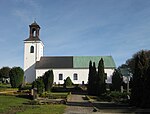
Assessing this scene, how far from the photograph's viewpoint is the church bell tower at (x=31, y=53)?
7412 cm

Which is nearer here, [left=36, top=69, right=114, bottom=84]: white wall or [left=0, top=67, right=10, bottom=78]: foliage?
[left=36, top=69, right=114, bottom=84]: white wall

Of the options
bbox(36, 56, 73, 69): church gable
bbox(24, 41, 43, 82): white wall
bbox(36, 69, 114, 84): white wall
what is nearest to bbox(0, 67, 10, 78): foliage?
bbox(24, 41, 43, 82): white wall

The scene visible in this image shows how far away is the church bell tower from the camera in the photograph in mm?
74125

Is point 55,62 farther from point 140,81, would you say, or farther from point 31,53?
point 140,81

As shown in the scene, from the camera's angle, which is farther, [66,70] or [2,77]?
[2,77]

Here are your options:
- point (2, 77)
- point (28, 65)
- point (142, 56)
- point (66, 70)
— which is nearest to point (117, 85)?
point (142, 56)

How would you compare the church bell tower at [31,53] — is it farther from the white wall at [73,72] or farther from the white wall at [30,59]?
the white wall at [73,72]

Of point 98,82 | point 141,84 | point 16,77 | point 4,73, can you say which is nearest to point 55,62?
point 16,77

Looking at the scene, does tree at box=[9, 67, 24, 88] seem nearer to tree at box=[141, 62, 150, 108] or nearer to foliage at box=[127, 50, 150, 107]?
foliage at box=[127, 50, 150, 107]

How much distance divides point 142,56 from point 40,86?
17.1 m

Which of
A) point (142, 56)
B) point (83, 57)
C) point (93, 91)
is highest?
point (83, 57)

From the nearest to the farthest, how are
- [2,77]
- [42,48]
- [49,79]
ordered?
[49,79]
[42,48]
[2,77]

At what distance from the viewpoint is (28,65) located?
74.2 metres

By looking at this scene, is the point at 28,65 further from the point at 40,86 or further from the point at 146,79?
the point at 146,79
